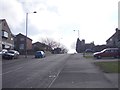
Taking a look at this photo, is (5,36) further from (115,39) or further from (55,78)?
(55,78)

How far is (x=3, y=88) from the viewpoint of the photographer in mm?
14312

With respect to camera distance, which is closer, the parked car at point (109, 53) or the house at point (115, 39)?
the parked car at point (109, 53)

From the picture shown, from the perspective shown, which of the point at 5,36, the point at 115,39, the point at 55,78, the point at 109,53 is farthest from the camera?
the point at 115,39

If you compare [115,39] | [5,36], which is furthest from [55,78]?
[115,39]

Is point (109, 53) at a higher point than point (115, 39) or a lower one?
lower

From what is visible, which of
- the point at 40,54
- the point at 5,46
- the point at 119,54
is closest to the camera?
the point at 119,54

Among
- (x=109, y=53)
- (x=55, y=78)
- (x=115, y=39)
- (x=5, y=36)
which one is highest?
(x=115, y=39)

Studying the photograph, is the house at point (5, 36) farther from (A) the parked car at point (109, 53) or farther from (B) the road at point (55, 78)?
(B) the road at point (55, 78)

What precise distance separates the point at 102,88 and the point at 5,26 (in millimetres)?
66382

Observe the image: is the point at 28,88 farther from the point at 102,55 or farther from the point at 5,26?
the point at 5,26

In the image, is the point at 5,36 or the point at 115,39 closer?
the point at 5,36

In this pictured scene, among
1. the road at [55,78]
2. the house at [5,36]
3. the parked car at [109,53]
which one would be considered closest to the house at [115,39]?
the parked car at [109,53]

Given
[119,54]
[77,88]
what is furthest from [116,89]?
[119,54]

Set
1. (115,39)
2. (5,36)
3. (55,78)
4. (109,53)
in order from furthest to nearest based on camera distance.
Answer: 1. (115,39)
2. (5,36)
3. (109,53)
4. (55,78)
